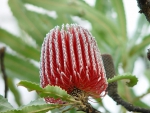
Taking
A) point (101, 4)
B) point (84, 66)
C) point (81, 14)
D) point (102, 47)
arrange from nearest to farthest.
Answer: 1. point (84, 66)
2. point (81, 14)
3. point (102, 47)
4. point (101, 4)

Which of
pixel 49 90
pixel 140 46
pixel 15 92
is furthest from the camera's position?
pixel 15 92

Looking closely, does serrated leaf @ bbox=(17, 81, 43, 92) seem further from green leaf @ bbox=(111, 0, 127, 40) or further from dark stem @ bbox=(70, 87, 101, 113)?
green leaf @ bbox=(111, 0, 127, 40)

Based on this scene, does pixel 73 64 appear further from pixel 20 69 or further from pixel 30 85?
pixel 20 69

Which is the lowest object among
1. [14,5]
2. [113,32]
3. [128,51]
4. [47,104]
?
[47,104]

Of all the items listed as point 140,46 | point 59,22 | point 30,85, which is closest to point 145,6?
point 30,85

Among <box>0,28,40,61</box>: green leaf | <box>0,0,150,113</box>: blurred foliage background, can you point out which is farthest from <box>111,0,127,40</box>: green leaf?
<box>0,28,40,61</box>: green leaf

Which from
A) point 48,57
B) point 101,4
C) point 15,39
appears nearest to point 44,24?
point 15,39

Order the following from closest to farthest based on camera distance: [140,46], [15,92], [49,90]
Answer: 1. [49,90]
2. [140,46]
3. [15,92]

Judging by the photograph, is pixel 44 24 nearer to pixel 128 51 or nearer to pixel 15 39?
pixel 15 39
